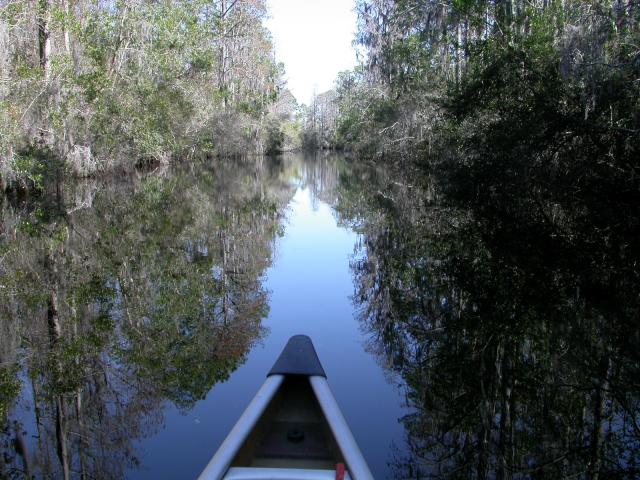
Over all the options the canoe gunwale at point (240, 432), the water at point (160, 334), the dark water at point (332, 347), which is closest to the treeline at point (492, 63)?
the dark water at point (332, 347)

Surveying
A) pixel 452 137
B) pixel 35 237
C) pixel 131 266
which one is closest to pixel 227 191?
pixel 452 137

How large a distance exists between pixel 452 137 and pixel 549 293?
458 inches

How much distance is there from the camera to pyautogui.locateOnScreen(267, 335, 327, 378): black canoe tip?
11.7ft

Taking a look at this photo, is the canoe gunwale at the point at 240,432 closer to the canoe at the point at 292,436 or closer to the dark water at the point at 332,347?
the canoe at the point at 292,436

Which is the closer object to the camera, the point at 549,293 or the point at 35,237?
the point at 549,293

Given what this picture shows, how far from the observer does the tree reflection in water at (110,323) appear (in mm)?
3648

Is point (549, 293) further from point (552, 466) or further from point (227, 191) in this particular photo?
point (227, 191)

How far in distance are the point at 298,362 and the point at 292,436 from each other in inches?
27.0

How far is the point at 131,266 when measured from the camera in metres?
7.93

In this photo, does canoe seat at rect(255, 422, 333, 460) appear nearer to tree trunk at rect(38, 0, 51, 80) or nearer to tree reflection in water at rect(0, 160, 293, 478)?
tree reflection in water at rect(0, 160, 293, 478)

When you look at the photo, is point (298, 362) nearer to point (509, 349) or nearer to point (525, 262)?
point (509, 349)

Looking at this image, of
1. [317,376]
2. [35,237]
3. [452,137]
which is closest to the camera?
[317,376]

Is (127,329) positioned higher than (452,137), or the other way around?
(452,137)

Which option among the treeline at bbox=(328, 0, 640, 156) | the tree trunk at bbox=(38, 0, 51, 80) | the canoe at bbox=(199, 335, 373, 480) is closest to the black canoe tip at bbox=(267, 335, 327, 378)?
the canoe at bbox=(199, 335, 373, 480)
